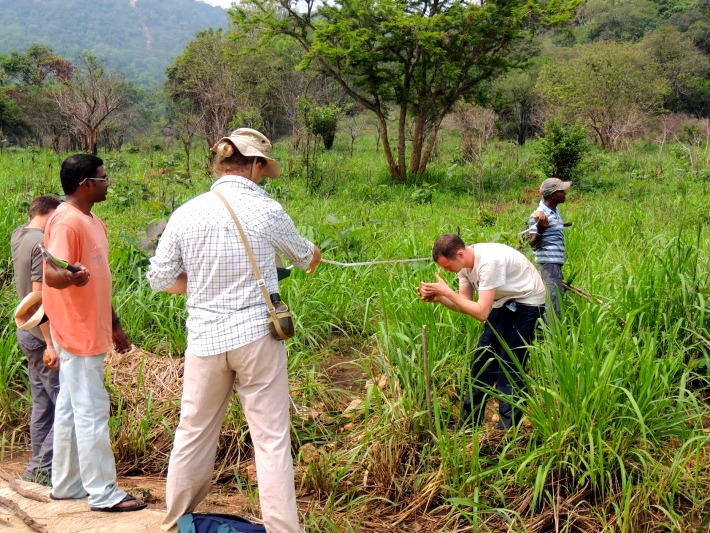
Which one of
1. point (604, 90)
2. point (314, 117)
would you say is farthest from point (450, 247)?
point (604, 90)

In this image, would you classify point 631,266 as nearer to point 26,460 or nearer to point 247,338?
point 247,338

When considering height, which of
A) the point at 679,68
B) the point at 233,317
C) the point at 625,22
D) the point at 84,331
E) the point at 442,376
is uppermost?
the point at 625,22

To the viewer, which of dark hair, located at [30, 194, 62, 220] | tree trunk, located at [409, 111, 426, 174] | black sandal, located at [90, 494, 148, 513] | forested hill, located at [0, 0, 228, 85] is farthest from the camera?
forested hill, located at [0, 0, 228, 85]

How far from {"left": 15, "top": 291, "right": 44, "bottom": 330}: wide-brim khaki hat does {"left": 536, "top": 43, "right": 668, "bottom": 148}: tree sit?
17.2m

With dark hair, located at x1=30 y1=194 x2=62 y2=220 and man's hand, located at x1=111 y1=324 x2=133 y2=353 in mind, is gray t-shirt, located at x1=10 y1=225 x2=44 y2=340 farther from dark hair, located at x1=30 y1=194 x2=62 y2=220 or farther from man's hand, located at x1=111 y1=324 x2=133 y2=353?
man's hand, located at x1=111 y1=324 x2=133 y2=353

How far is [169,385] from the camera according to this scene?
13.4ft

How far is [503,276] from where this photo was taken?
123 inches

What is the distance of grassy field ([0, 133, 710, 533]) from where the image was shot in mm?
2781

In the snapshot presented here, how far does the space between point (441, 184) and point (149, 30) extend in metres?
183

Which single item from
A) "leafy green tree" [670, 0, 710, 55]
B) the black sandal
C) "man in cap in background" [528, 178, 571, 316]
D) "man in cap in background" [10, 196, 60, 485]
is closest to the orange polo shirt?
"man in cap in background" [10, 196, 60, 485]

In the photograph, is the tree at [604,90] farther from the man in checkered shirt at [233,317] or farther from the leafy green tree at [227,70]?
the man in checkered shirt at [233,317]

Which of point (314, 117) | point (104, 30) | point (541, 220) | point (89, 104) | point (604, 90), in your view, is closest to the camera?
point (541, 220)

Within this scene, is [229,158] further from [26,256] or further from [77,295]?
[26,256]

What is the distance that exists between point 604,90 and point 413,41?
9180 mm
